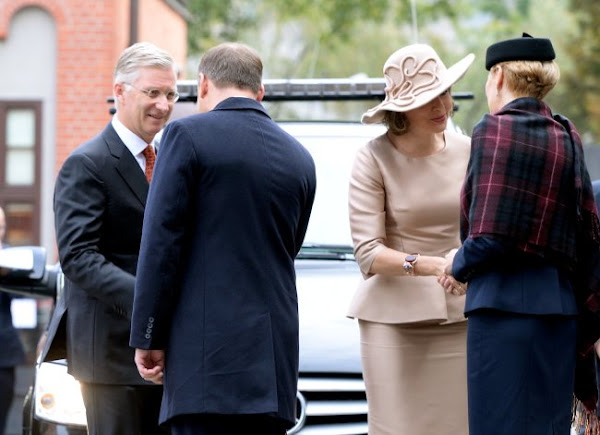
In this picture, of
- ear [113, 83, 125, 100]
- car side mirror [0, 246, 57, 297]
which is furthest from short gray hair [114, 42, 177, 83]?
car side mirror [0, 246, 57, 297]

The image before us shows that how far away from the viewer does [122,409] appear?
491 centimetres

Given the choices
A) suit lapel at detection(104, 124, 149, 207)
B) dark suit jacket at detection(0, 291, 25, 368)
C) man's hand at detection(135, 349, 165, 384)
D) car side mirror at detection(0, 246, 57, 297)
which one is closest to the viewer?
man's hand at detection(135, 349, 165, 384)

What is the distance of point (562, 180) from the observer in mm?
4434

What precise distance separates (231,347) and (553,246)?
1.10 metres

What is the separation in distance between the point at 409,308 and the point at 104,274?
1174 mm

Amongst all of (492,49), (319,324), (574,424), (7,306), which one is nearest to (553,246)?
(492,49)

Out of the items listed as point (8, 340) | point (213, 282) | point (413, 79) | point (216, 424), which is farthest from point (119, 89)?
point (8, 340)

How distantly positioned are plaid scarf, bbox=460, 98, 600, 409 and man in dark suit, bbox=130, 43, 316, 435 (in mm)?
694

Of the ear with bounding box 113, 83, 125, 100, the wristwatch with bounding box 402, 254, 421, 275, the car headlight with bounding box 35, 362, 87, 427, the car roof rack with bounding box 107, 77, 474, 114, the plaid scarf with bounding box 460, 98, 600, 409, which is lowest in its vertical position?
the car headlight with bounding box 35, 362, 87, 427

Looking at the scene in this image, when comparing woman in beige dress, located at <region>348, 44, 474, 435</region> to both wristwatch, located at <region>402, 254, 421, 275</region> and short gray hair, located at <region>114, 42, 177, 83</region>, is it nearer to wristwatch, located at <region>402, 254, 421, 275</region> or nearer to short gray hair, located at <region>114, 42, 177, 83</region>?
wristwatch, located at <region>402, 254, 421, 275</region>

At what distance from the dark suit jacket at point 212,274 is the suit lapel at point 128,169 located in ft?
2.28

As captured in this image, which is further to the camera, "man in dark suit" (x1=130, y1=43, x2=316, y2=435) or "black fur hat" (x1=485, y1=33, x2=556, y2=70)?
"black fur hat" (x1=485, y1=33, x2=556, y2=70)

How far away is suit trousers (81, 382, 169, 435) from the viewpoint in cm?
489

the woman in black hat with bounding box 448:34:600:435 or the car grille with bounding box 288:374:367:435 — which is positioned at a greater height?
the woman in black hat with bounding box 448:34:600:435
